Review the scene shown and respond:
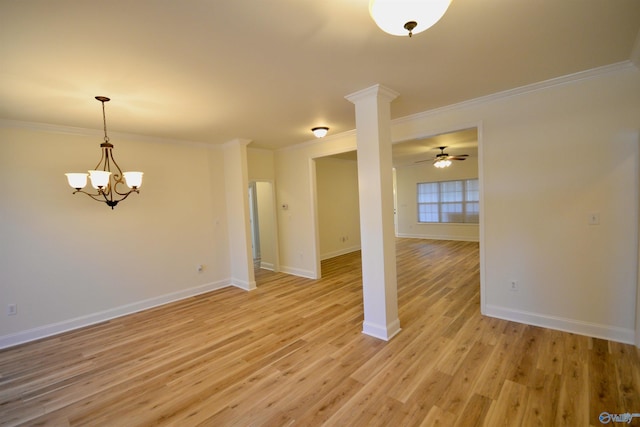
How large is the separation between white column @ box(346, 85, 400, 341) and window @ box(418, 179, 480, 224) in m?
6.99

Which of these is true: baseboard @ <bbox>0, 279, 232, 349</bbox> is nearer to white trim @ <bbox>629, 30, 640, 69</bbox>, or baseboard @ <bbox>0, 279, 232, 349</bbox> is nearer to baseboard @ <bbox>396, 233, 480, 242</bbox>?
white trim @ <bbox>629, 30, 640, 69</bbox>

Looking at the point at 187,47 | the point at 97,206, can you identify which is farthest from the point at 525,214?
the point at 97,206

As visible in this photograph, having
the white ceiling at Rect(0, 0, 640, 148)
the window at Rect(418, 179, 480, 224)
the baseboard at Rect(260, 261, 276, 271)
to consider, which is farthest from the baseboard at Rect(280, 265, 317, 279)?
the window at Rect(418, 179, 480, 224)

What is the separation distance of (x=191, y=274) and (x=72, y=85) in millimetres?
3291

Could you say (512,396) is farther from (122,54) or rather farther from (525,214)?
(122,54)

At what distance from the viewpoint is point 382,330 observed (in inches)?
119

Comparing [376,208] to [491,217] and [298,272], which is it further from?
[298,272]

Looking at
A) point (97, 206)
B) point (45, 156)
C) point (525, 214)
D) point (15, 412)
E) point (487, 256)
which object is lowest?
point (15, 412)

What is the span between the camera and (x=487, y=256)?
3400mm

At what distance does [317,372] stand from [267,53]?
2.76 metres

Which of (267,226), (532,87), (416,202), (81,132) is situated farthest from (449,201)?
(81,132)

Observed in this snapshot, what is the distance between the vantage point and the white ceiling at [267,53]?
168 centimetres

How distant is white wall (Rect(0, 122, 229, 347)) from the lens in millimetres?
3373

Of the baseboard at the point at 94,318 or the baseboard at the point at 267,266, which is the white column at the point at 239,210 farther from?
the baseboard at the point at 267,266
